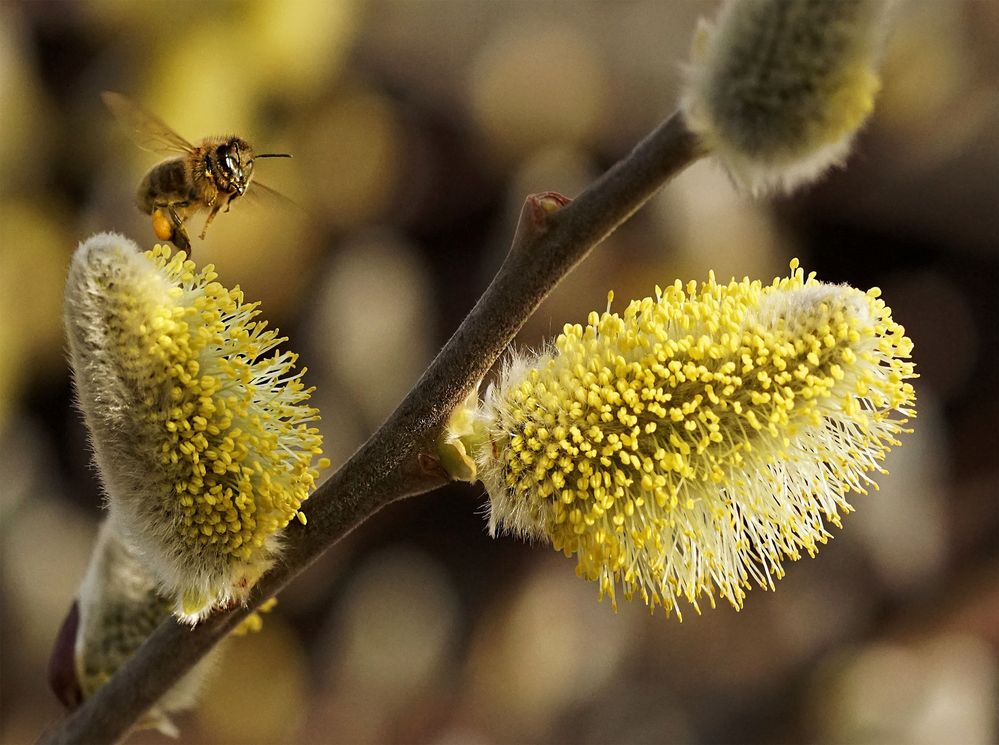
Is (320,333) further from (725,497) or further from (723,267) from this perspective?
(725,497)

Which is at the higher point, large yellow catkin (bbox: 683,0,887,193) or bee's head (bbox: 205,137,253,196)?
large yellow catkin (bbox: 683,0,887,193)

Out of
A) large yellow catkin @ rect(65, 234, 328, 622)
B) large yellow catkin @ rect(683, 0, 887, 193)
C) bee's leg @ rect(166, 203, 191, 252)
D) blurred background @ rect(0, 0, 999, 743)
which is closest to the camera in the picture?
large yellow catkin @ rect(683, 0, 887, 193)

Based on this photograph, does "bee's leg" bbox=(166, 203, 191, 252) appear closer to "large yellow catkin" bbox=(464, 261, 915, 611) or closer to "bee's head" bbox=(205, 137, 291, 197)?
"bee's head" bbox=(205, 137, 291, 197)

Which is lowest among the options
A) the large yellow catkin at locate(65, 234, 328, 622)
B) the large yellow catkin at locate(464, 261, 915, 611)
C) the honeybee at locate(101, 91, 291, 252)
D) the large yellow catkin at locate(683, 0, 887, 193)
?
the large yellow catkin at locate(65, 234, 328, 622)

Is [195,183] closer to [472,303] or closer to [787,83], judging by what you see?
[787,83]

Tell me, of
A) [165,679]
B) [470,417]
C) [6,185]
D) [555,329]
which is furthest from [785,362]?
[6,185]

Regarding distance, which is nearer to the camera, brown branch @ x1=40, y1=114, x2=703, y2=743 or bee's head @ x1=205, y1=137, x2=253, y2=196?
brown branch @ x1=40, y1=114, x2=703, y2=743

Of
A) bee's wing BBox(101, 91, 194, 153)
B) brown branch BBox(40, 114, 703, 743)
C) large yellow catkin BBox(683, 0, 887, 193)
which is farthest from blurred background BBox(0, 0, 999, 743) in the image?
large yellow catkin BBox(683, 0, 887, 193)

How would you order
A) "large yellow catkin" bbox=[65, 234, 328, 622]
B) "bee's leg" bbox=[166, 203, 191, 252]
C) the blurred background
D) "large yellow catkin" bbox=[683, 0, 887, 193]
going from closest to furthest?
"large yellow catkin" bbox=[683, 0, 887, 193] < "large yellow catkin" bbox=[65, 234, 328, 622] < "bee's leg" bbox=[166, 203, 191, 252] < the blurred background
